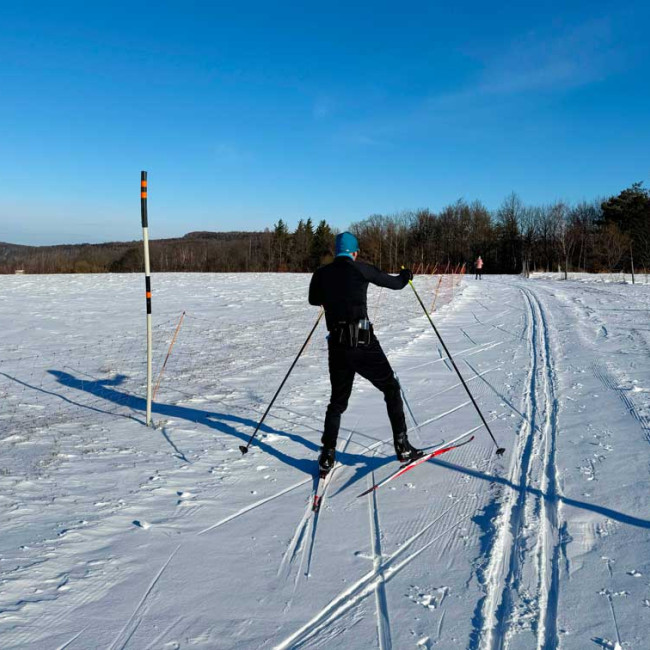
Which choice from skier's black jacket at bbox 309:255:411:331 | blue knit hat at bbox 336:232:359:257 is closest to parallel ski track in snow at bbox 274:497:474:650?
skier's black jacket at bbox 309:255:411:331

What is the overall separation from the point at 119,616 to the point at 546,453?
13.8 feet

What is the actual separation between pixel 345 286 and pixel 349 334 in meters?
0.45

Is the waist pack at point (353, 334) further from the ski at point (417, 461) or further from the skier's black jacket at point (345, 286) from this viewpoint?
the ski at point (417, 461)

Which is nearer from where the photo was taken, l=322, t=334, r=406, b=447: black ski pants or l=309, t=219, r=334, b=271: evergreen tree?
l=322, t=334, r=406, b=447: black ski pants

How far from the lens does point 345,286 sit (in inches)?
196

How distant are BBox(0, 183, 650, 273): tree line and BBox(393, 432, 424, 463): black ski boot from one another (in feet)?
180

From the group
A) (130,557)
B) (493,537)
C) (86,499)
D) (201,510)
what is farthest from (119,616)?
(493,537)

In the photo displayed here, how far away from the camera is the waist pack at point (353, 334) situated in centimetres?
495

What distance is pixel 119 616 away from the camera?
3059 millimetres

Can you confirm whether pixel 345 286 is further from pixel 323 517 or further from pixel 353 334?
pixel 323 517

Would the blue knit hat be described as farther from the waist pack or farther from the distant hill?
the distant hill

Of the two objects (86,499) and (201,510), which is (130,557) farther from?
(86,499)

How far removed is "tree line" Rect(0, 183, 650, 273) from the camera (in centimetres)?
6203

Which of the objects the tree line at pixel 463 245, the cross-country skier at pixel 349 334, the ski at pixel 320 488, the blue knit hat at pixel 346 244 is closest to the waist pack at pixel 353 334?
the cross-country skier at pixel 349 334
